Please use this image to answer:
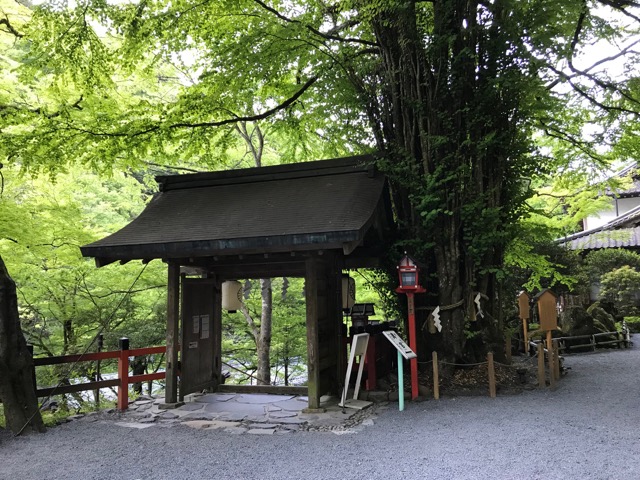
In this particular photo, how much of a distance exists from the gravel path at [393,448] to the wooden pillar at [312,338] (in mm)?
1045

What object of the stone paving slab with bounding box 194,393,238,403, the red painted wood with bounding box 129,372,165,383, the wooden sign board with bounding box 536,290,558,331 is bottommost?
the stone paving slab with bounding box 194,393,238,403

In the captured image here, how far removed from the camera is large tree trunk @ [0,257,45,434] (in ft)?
20.0

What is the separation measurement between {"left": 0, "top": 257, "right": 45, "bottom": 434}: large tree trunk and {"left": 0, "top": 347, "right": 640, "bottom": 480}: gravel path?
10.0 inches

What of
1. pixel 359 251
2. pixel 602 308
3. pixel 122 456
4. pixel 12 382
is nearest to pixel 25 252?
A: pixel 12 382

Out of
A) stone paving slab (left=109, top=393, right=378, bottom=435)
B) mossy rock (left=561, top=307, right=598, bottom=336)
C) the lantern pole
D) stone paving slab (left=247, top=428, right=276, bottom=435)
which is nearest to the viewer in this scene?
stone paving slab (left=247, top=428, right=276, bottom=435)

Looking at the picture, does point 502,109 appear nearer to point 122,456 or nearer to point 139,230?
point 139,230

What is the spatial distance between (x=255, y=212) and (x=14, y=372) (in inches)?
159

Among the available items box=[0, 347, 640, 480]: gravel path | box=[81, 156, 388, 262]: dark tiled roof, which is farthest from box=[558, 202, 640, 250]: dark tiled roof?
box=[0, 347, 640, 480]: gravel path

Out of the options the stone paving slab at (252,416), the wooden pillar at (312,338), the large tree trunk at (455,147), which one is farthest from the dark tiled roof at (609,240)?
the stone paving slab at (252,416)

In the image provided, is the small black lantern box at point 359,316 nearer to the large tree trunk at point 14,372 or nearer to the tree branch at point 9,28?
the large tree trunk at point 14,372

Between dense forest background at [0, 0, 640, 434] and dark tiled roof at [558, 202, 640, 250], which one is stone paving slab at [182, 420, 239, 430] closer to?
dense forest background at [0, 0, 640, 434]

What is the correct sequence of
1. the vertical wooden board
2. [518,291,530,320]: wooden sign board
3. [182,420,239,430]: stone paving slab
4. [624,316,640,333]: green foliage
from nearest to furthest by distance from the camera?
[182,420,239,430]: stone paving slab → the vertical wooden board → [518,291,530,320]: wooden sign board → [624,316,640,333]: green foliage

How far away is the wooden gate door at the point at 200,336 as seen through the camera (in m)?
8.10

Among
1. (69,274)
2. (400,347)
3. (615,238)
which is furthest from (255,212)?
(615,238)
